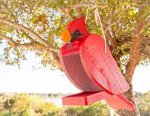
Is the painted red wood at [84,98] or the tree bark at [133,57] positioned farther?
the tree bark at [133,57]

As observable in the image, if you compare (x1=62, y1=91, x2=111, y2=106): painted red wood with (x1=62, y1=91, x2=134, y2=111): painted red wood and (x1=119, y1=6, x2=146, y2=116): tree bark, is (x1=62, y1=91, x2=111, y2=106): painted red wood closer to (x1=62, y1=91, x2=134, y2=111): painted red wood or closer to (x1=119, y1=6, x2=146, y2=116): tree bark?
(x1=62, y1=91, x2=134, y2=111): painted red wood

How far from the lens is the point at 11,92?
11.4 meters

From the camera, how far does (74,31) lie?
5.08 ft

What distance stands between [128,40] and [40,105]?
7542mm

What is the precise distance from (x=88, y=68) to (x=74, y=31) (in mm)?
203

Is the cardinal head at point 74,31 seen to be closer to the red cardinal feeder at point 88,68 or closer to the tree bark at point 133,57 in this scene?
the red cardinal feeder at point 88,68

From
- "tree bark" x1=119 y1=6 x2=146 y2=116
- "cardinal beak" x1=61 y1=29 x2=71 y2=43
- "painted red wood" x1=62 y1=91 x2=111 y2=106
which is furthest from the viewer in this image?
"tree bark" x1=119 y1=6 x2=146 y2=116

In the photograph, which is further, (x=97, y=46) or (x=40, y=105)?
(x=40, y=105)

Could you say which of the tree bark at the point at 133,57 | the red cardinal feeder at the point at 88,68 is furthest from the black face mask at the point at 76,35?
the tree bark at the point at 133,57

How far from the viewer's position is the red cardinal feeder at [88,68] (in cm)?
144

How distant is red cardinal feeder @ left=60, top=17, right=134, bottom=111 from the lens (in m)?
1.44

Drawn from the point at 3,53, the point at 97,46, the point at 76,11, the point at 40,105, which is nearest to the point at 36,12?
the point at 76,11

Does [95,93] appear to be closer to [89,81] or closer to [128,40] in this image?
[89,81]

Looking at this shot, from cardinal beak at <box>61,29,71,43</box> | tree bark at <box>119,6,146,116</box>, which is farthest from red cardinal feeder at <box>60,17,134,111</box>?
tree bark at <box>119,6,146,116</box>
